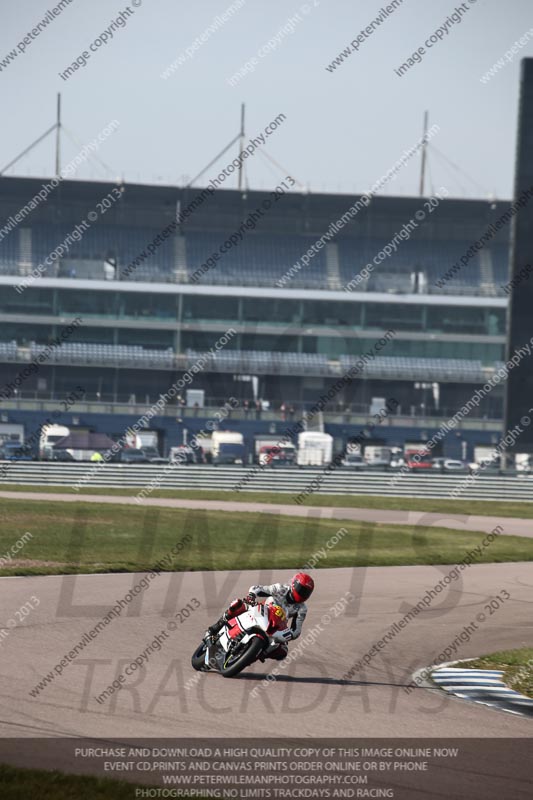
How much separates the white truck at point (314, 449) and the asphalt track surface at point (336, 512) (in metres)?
26.4

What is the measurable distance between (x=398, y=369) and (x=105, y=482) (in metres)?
41.9

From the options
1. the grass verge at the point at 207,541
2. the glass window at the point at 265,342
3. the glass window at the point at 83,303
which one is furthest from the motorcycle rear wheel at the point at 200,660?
the glass window at the point at 83,303

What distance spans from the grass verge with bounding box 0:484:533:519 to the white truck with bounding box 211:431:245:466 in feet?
68.3

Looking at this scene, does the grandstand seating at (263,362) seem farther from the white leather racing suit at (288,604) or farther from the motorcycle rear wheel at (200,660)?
the white leather racing suit at (288,604)

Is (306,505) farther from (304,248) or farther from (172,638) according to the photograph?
(304,248)

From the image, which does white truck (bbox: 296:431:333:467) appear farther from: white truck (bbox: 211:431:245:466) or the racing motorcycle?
the racing motorcycle

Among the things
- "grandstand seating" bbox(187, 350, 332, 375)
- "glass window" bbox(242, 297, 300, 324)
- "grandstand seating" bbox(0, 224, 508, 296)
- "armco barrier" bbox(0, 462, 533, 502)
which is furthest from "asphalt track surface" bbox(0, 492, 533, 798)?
"grandstand seating" bbox(0, 224, 508, 296)

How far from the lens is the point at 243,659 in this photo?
11.3 meters

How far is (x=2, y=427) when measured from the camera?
7069 cm

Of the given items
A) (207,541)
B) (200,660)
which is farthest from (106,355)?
(200,660)

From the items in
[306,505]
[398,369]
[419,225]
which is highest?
[419,225]

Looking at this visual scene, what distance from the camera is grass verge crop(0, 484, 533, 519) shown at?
1524 inches

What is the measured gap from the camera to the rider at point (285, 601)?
37.9 ft

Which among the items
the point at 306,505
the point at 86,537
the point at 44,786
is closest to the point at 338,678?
the point at 44,786
